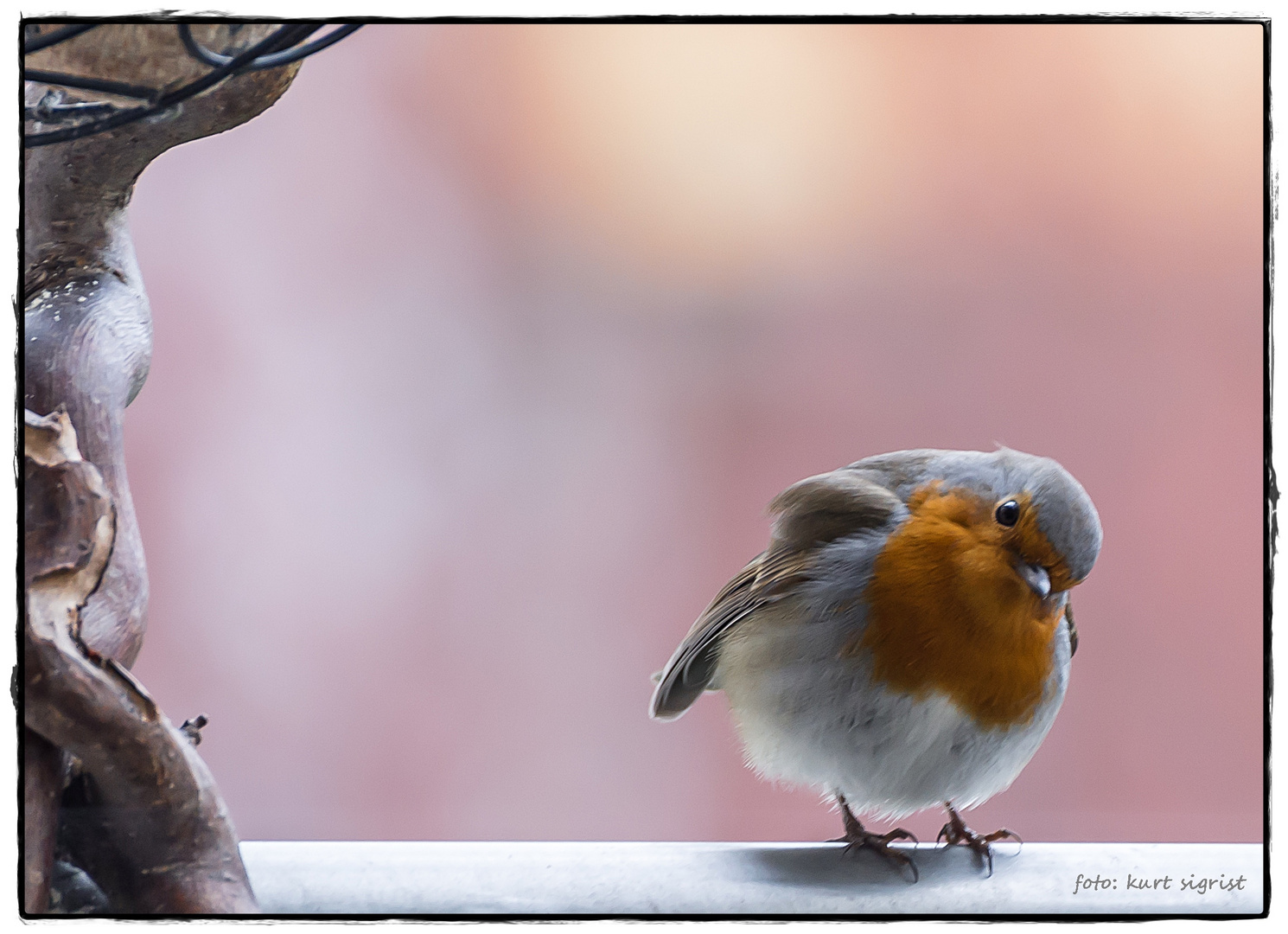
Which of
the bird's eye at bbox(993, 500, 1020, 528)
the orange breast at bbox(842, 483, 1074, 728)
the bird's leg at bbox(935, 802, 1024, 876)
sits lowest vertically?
the bird's leg at bbox(935, 802, 1024, 876)

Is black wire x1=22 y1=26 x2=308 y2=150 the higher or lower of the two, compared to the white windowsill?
higher

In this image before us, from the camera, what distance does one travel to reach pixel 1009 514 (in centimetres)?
81

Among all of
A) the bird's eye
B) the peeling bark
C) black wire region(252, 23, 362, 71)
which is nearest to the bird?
the bird's eye

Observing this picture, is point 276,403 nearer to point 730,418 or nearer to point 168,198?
point 168,198

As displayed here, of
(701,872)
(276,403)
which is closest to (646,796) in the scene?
(701,872)

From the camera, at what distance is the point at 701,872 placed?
0.87m

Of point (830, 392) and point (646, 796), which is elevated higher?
point (830, 392)

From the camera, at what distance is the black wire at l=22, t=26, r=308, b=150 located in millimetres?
889

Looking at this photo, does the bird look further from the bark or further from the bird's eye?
the bark

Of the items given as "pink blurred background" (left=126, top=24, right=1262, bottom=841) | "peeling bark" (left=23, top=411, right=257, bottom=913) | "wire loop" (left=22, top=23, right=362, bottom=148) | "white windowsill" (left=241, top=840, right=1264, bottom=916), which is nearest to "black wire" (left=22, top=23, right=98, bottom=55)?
"wire loop" (left=22, top=23, right=362, bottom=148)

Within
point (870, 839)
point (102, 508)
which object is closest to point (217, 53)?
point (102, 508)

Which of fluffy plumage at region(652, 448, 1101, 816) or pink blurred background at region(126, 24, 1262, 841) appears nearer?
fluffy plumage at region(652, 448, 1101, 816)

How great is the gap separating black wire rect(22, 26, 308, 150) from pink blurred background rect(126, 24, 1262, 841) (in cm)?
7

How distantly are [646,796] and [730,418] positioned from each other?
0.35 m
